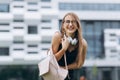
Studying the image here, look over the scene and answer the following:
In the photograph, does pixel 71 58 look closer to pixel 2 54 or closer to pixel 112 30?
pixel 2 54

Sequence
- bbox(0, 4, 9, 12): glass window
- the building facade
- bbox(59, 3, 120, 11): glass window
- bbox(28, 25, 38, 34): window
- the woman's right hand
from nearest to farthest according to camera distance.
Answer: the woman's right hand < the building facade < bbox(28, 25, 38, 34): window < bbox(0, 4, 9, 12): glass window < bbox(59, 3, 120, 11): glass window

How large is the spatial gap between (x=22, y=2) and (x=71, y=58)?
148 feet

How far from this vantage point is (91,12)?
49.7 metres

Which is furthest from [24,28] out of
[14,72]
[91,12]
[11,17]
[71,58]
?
[71,58]

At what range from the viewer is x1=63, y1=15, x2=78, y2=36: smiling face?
344 cm

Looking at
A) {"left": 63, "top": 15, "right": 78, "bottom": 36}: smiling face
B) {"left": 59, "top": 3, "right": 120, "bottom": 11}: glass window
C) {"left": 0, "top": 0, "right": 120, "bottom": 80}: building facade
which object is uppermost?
{"left": 63, "top": 15, "right": 78, "bottom": 36}: smiling face

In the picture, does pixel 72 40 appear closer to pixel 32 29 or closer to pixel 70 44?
pixel 70 44

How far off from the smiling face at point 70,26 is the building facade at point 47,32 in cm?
4279

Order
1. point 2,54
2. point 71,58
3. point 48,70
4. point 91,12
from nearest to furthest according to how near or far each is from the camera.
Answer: point 48,70, point 71,58, point 2,54, point 91,12

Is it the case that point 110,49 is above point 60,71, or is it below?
below

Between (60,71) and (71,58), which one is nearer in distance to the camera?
(60,71)

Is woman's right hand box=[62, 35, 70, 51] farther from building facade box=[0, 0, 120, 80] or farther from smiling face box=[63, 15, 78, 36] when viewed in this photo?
building facade box=[0, 0, 120, 80]

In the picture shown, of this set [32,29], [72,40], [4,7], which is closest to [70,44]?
[72,40]

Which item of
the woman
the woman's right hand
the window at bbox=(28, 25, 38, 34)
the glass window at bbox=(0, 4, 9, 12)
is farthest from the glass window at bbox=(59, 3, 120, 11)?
the woman's right hand
